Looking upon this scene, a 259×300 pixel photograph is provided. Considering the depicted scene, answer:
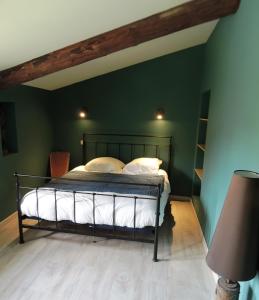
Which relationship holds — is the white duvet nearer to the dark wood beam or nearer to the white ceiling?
the dark wood beam

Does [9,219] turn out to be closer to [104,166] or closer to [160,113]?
[104,166]

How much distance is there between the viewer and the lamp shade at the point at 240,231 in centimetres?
130

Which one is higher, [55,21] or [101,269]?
[55,21]

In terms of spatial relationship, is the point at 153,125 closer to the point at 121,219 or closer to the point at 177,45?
the point at 177,45

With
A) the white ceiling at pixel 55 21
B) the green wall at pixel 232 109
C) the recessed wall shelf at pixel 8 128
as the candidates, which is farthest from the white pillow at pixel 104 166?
the white ceiling at pixel 55 21

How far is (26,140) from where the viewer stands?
401 centimetres

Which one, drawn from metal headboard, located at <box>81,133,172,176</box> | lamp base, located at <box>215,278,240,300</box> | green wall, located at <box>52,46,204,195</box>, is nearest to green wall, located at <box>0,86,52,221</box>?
green wall, located at <box>52,46,204,195</box>

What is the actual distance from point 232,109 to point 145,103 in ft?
8.04

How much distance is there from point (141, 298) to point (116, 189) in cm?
136

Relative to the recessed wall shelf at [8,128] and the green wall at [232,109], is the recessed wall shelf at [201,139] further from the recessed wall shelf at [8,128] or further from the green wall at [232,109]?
the recessed wall shelf at [8,128]

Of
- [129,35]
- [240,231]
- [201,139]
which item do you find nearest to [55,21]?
[129,35]

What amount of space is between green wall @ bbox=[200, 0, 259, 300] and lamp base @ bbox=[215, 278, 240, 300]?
0.14m

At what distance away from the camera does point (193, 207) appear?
4.26 m

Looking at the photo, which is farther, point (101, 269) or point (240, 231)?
point (101, 269)
